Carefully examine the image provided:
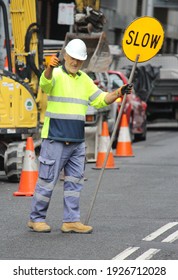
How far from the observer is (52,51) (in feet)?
75.2

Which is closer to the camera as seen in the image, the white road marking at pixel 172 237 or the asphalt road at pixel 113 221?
the asphalt road at pixel 113 221

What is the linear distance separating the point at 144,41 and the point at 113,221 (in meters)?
2.03

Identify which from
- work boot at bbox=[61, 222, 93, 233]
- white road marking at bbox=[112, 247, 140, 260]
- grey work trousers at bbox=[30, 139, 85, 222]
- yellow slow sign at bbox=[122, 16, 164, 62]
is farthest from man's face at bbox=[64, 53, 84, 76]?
white road marking at bbox=[112, 247, 140, 260]

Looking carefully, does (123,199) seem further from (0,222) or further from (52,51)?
(52,51)

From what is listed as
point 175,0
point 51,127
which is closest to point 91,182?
point 51,127

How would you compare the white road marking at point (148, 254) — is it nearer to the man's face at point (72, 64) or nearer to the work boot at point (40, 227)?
the work boot at point (40, 227)

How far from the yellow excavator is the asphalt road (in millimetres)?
645

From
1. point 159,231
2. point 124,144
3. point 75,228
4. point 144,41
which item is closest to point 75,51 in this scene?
point 144,41

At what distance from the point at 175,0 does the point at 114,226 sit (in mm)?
38668

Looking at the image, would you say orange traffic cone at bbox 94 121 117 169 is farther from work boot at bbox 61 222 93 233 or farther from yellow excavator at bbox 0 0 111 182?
work boot at bbox 61 222 93 233

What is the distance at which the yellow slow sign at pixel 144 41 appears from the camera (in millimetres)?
12461

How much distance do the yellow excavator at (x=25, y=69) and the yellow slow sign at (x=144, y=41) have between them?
4.29 m

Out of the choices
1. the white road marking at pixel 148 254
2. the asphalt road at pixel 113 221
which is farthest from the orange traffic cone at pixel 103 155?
the white road marking at pixel 148 254

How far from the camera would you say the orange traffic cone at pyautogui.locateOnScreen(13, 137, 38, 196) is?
48.4 ft
